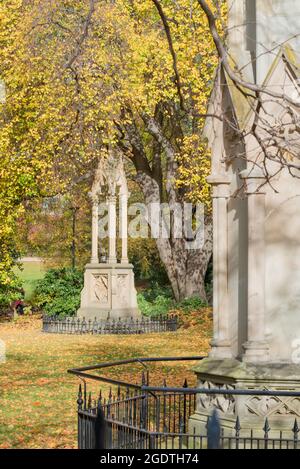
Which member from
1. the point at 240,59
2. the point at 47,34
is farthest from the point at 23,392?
the point at 47,34

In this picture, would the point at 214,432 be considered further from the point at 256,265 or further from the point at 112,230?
the point at 112,230

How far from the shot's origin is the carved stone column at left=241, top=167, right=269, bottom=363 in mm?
9406

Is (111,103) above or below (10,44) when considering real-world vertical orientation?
below

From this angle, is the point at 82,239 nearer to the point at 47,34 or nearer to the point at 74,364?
the point at 47,34

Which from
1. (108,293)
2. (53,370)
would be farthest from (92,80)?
(53,370)

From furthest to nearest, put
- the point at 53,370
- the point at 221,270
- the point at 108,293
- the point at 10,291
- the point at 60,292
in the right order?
the point at 10,291 < the point at 60,292 < the point at 108,293 < the point at 53,370 < the point at 221,270

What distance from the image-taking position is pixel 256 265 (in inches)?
374

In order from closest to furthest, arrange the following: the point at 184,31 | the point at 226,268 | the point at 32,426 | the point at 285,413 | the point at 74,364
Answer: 1. the point at 285,413
2. the point at 226,268
3. the point at 32,426
4. the point at 74,364
5. the point at 184,31

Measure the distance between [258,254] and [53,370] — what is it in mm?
9277

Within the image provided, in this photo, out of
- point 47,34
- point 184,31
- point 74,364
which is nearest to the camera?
point 74,364

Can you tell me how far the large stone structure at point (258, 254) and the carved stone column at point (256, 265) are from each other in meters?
0.01

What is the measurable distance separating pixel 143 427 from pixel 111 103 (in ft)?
65.6

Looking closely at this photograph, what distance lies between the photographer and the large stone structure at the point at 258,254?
929 centimetres

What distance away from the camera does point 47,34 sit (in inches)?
1164
